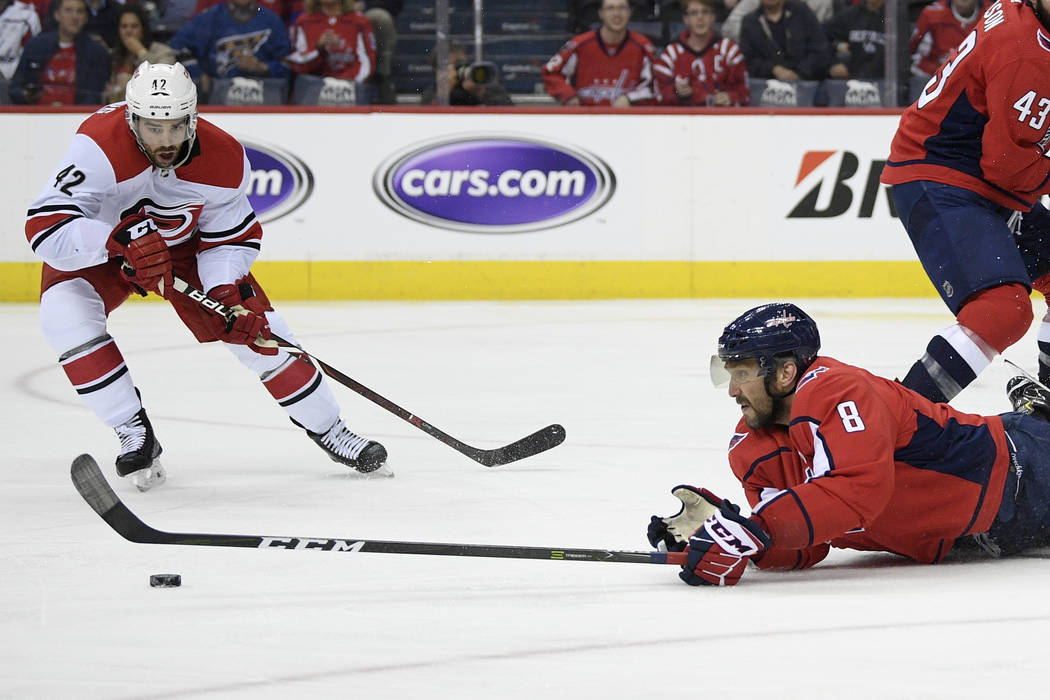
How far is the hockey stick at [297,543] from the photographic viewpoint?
2533mm

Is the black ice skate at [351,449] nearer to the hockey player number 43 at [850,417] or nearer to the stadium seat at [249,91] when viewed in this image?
the hockey player number 43 at [850,417]

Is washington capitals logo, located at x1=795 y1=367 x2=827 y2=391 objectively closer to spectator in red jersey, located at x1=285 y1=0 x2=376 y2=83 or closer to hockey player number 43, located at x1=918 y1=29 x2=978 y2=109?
hockey player number 43, located at x1=918 y1=29 x2=978 y2=109

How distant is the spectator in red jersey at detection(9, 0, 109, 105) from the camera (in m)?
7.87

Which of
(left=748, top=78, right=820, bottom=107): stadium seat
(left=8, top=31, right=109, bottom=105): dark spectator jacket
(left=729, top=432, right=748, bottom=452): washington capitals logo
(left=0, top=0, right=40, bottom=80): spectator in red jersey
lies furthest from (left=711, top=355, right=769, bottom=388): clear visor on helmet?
(left=0, top=0, right=40, bottom=80): spectator in red jersey

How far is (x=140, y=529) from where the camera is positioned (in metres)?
2.68

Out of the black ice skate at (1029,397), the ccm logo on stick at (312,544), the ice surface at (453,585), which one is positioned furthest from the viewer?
the black ice skate at (1029,397)

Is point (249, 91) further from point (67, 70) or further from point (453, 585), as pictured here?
point (453, 585)

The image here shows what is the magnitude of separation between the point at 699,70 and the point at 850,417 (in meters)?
5.88

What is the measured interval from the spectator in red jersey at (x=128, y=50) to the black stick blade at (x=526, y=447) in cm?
483

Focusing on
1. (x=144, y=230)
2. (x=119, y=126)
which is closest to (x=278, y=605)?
(x=144, y=230)

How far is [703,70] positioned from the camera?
8.02m

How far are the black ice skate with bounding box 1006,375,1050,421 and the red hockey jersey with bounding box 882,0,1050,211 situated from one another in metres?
0.43

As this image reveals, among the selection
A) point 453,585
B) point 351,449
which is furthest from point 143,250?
point 453,585

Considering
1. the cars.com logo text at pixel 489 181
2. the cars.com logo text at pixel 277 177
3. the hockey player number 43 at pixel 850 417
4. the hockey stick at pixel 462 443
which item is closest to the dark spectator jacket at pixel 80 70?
the cars.com logo text at pixel 277 177
